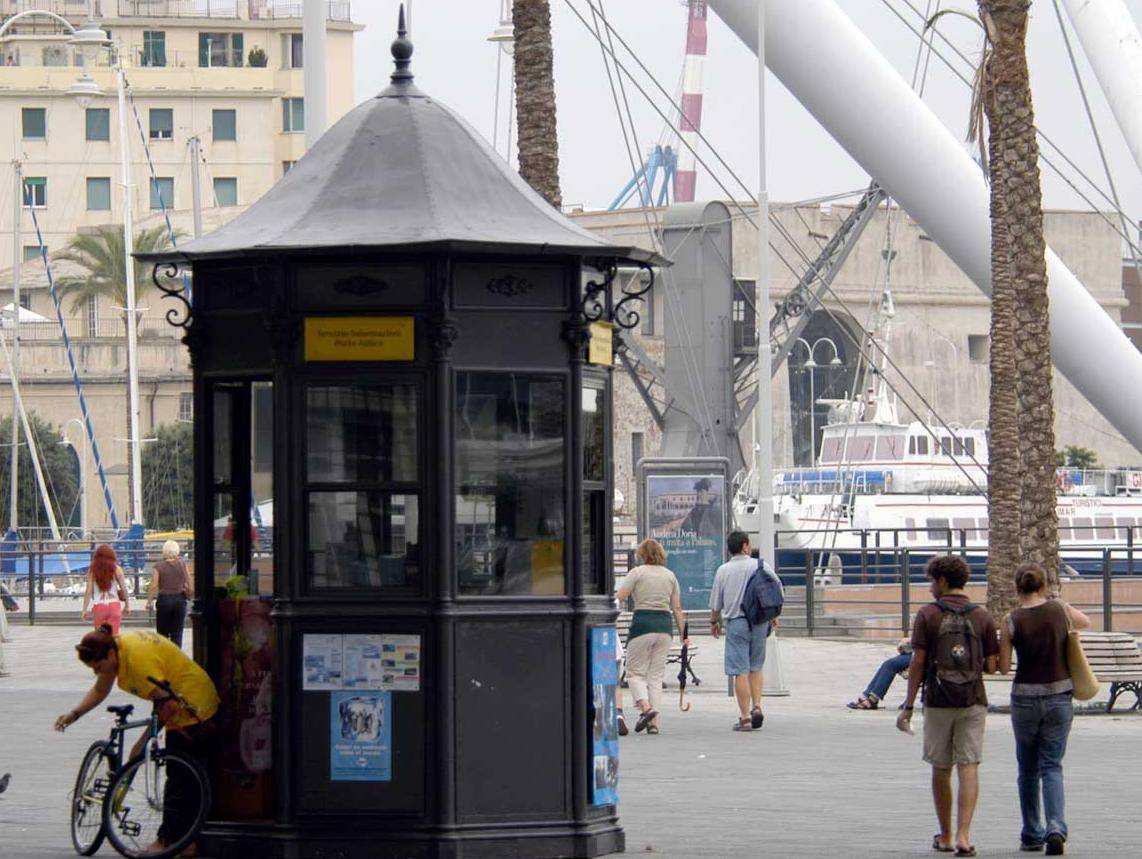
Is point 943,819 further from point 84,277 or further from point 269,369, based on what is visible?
point 84,277

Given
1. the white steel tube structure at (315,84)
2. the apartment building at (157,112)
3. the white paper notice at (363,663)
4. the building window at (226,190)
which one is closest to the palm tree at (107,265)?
the apartment building at (157,112)

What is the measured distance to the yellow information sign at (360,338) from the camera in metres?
10.4

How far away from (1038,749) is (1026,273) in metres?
12.7

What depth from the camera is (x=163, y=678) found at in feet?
35.7

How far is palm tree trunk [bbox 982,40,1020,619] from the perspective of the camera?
78.4 ft

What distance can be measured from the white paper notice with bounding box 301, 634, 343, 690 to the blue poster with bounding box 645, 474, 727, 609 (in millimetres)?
18702

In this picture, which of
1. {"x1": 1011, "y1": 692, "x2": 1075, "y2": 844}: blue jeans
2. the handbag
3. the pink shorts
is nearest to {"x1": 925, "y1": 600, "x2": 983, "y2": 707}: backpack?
{"x1": 1011, "y1": 692, "x2": 1075, "y2": 844}: blue jeans

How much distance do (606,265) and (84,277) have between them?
6631 cm

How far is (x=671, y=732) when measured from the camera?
62.8 feet

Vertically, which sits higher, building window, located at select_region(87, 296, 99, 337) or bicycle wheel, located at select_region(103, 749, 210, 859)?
building window, located at select_region(87, 296, 99, 337)

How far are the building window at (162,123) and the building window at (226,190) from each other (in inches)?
111

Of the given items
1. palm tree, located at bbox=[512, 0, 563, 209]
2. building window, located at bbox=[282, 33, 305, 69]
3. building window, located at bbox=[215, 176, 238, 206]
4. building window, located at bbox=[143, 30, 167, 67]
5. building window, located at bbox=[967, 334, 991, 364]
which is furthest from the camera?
building window, located at bbox=[282, 33, 305, 69]

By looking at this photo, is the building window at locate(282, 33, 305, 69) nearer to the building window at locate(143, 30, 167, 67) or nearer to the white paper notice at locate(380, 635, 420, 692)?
the building window at locate(143, 30, 167, 67)

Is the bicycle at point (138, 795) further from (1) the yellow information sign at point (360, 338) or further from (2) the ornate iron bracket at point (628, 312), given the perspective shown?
(2) the ornate iron bracket at point (628, 312)
